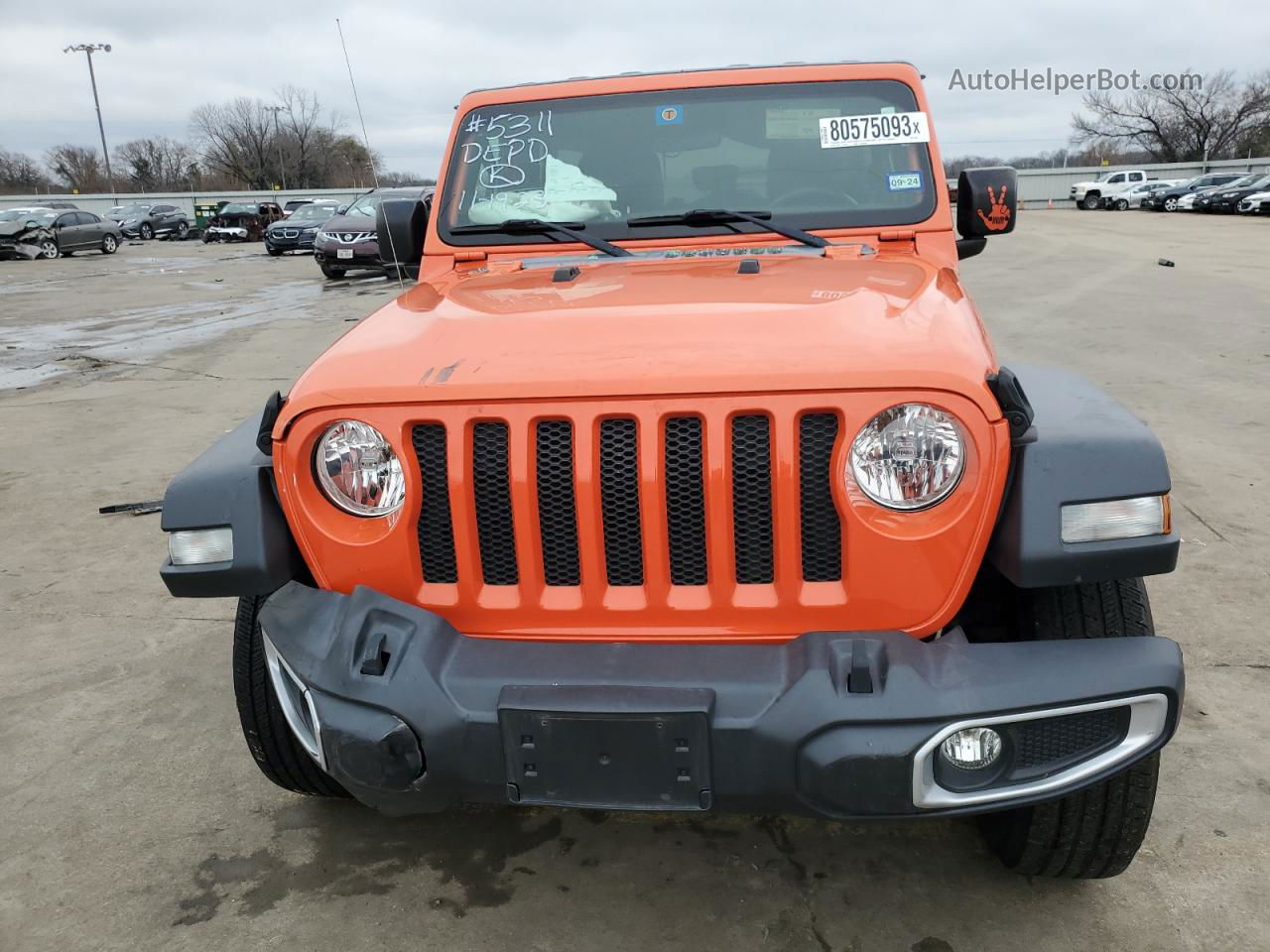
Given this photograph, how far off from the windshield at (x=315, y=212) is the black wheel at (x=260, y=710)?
86.5 ft

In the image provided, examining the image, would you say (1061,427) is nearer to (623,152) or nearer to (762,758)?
(762,758)

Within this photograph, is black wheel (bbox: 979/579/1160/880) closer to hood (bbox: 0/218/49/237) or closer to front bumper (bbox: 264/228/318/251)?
front bumper (bbox: 264/228/318/251)

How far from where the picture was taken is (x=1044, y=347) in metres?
9.17

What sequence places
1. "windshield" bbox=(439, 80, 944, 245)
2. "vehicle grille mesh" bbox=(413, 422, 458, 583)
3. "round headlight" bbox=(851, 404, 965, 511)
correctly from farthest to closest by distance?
"windshield" bbox=(439, 80, 944, 245)
"vehicle grille mesh" bbox=(413, 422, 458, 583)
"round headlight" bbox=(851, 404, 965, 511)

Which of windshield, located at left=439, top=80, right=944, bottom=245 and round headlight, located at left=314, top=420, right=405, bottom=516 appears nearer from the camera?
round headlight, located at left=314, top=420, right=405, bottom=516

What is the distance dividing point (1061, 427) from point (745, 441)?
626 millimetres

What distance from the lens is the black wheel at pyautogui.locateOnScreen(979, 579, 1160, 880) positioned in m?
1.98

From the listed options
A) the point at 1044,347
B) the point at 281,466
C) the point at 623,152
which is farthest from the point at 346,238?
the point at 281,466

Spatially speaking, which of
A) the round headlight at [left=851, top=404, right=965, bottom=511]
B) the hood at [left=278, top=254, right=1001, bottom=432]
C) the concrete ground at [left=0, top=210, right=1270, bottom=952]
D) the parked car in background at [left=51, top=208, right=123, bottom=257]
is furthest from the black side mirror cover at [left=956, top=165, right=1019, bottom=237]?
the parked car in background at [left=51, top=208, right=123, bottom=257]

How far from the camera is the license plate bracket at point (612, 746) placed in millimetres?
1760

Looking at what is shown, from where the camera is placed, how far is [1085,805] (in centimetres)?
212

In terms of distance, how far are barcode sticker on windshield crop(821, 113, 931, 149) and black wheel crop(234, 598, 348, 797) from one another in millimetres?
2170

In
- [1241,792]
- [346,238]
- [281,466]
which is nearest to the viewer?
[281,466]

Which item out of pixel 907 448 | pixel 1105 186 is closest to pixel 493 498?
pixel 907 448
